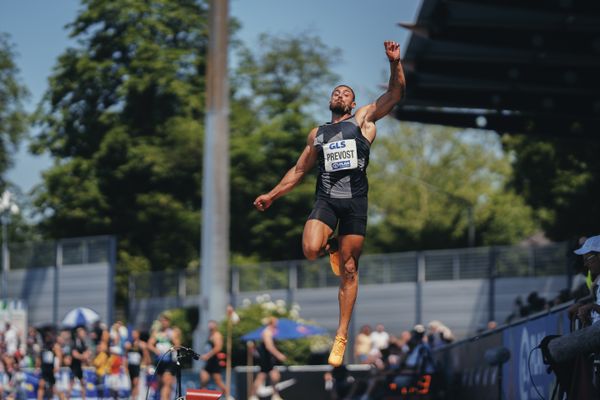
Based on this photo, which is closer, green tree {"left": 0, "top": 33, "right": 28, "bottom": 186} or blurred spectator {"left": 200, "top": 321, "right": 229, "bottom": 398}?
blurred spectator {"left": 200, "top": 321, "right": 229, "bottom": 398}

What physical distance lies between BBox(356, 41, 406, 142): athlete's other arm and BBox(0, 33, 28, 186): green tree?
211 feet

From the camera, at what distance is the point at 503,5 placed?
861 inches

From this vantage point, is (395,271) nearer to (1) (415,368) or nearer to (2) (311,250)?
(1) (415,368)

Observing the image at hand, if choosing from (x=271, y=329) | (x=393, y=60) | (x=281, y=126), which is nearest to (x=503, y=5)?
(x=271, y=329)

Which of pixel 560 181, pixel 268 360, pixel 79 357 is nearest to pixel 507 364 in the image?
pixel 268 360

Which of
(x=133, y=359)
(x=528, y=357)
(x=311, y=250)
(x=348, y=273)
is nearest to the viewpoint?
(x=311, y=250)

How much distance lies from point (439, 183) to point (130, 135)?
82.1 feet

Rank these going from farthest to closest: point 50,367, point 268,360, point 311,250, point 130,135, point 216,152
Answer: point 130,135 → point 216,152 → point 50,367 → point 268,360 → point 311,250

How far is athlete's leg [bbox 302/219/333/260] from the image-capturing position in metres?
10.6

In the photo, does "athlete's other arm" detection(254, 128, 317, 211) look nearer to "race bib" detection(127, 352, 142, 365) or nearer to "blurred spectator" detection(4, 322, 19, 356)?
"race bib" detection(127, 352, 142, 365)

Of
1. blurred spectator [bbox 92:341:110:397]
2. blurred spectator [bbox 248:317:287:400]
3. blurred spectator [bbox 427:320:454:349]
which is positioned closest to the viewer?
blurred spectator [bbox 427:320:454:349]

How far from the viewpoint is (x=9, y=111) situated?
7406cm

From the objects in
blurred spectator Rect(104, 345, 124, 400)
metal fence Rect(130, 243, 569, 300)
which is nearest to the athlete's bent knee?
blurred spectator Rect(104, 345, 124, 400)

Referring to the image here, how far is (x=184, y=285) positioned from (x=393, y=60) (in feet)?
118
